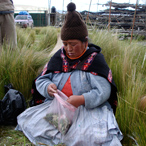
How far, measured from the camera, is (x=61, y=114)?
165 centimetres

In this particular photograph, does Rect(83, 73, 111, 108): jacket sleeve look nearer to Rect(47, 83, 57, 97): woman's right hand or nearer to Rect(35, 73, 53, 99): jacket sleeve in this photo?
Rect(47, 83, 57, 97): woman's right hand

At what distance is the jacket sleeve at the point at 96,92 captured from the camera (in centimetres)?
162

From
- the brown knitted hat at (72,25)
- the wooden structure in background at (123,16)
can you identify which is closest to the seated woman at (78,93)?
the brown knitted hat at (72,25)

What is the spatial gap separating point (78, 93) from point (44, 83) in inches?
13.9

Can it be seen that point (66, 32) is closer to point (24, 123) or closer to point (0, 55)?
point (24, 123)

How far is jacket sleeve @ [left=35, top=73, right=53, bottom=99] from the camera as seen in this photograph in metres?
1.80

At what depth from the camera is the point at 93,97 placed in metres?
1.63

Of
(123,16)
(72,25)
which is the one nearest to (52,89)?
(72,25)

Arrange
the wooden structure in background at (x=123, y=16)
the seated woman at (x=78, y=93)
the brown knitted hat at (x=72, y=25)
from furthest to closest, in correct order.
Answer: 1. the wooden structure in background at (x=123, y=16)
2. the brown knitted hat at (x=72, y=25)
3. the seated woman at (x=78, y=93)

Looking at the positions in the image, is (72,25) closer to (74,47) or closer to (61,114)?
(74,47)

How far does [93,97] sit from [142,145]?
0.53 meters

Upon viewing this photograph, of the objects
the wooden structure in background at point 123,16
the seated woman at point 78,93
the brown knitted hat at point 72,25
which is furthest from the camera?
the wooden structure in background at point 123,16

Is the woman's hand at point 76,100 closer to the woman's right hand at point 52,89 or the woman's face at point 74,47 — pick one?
→ the woman's right hand at point 52,89

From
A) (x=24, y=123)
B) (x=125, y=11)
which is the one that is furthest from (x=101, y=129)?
(x=125, y=11)
